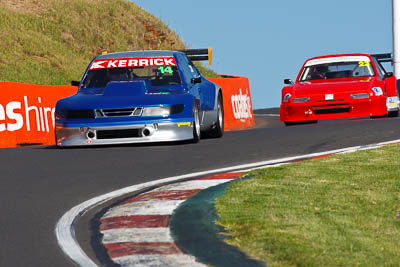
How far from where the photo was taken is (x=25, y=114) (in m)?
15.9

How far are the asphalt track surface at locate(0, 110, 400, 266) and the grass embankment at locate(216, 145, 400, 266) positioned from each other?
108 centimetres

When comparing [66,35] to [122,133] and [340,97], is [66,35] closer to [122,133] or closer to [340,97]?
[340,97]

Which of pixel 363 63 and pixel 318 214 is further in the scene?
pixel 363 63

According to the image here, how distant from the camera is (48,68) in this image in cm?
4394

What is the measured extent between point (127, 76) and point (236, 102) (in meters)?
12.0

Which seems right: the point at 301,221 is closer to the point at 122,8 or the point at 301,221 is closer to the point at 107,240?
the point at 107,240

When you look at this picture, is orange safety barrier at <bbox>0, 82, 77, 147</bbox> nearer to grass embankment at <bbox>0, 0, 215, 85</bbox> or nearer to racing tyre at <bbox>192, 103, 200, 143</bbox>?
racing tyre at <bbox>192, 103, 200, 143</bbox>

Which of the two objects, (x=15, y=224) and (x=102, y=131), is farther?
(x=102, y=131)

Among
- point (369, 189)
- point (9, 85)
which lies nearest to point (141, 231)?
point (369, 189)

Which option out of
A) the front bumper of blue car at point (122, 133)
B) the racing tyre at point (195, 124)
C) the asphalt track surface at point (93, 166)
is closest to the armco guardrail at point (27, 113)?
the asphalt track surface at point (93, 166)

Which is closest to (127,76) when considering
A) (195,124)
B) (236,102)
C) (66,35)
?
(195,124)

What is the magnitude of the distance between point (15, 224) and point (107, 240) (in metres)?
1.04

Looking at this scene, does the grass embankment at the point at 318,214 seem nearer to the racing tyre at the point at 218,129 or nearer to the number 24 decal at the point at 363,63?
the racing tyre at the point at 218,129

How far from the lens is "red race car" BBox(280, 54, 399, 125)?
1720 centimetres
